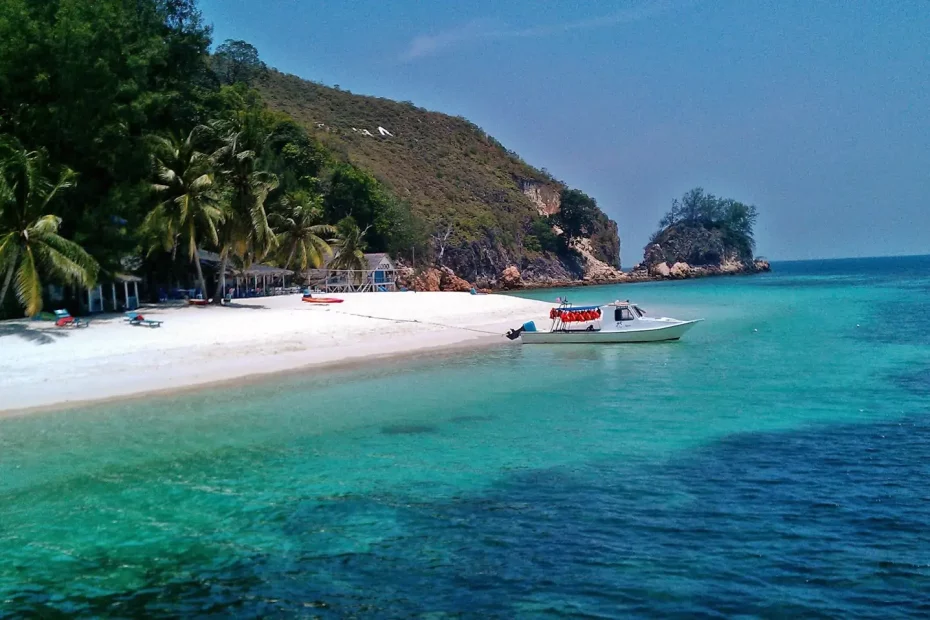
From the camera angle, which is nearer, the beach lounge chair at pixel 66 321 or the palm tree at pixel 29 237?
the palm tree at pixel 29 237

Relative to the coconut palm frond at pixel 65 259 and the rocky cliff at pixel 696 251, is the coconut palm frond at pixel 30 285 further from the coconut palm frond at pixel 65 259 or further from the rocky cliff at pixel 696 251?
the rocky cliff at pixel 696 251

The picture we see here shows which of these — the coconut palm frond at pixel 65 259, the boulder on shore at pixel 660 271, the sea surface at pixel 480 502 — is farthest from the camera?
the boulder on shore at pixel 660 271

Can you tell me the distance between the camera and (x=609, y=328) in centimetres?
2834

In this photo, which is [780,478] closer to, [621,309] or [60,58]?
[621,309]

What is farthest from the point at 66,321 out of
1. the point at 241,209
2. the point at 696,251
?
the point at 696,251

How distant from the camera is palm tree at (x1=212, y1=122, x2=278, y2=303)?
33531 mm

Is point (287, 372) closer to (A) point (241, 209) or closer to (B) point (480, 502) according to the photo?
(B) point (480, 502)

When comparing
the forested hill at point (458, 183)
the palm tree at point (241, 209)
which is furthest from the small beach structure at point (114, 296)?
the forested hill at point (458, 183)

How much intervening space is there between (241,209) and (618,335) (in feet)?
57.8

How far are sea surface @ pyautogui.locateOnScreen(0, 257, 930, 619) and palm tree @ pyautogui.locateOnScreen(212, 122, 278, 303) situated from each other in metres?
15.6

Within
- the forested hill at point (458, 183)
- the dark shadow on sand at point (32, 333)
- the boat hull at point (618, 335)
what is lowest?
the boat hull at point (618, 335)

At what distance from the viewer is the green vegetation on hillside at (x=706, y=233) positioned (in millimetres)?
126062

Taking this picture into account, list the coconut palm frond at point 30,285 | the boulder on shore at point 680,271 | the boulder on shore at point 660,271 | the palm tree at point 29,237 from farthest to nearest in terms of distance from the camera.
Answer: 1. the boulder on shore at point 660,271
2. the boulder on shore at point 680,271
3. the palm tree at point 29,237
4. the coconut palm frond at point 30,285

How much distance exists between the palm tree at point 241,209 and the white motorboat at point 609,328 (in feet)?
43.8
